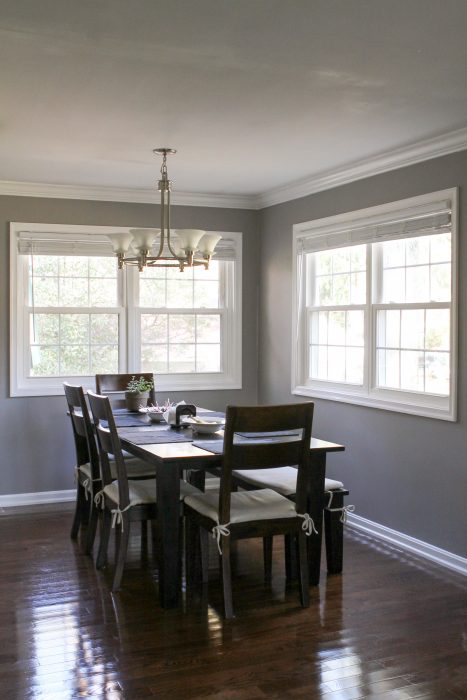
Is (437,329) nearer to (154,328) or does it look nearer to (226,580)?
(226,580)

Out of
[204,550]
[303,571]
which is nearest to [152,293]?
[204,550]

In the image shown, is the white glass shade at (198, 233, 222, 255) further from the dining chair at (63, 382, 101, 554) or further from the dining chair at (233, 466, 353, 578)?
the dining chair at (233, 466, 353, 578)

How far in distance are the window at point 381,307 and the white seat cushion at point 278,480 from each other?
0.82 metres

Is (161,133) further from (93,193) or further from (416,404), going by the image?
(416,404)

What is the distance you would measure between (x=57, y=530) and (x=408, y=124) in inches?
133

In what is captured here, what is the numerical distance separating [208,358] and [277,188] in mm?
1548

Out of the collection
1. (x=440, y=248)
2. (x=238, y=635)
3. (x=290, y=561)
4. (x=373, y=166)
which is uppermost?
(x=373, y=166)

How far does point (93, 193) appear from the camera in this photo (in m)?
5.85

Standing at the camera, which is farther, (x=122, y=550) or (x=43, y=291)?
(x=43, y=291)

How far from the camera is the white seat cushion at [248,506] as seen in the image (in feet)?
11.6

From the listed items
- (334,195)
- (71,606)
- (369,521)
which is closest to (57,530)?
(71,606)

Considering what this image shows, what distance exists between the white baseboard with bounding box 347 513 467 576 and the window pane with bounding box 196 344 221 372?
1.84 metres

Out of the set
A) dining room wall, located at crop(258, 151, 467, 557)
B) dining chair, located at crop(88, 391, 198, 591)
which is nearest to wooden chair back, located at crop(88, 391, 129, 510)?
dining chair, located at crop(88, 391, 198, 591)

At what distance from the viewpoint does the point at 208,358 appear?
20.9 feet
